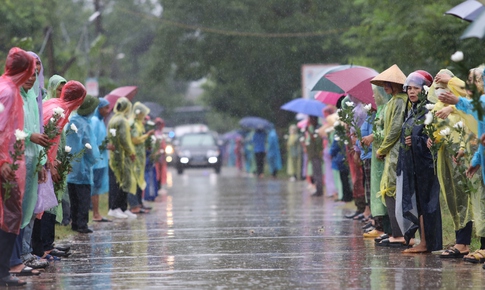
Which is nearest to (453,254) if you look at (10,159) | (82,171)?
(10,159)

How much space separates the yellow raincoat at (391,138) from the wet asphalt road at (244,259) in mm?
722

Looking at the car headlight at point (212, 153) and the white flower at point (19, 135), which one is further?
the car headlight at point (212, 153)

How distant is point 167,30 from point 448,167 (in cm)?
3600

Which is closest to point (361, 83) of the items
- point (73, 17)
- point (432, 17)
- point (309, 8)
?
point (432, 17)

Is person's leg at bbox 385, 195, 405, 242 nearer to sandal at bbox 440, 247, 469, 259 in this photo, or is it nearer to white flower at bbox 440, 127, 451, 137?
sandal at bbox 440, 247, 469, 259

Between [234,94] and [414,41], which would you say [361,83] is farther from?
[234,94]

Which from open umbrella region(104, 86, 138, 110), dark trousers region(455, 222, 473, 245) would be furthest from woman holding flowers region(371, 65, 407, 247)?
open umbrella region(104, 86, 138, 110)

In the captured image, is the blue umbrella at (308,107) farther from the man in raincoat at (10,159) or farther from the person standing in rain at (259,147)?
the person standing in rain at (259,147)

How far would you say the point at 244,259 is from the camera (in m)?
10.5

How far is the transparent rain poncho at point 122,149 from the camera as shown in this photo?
16.8 metres

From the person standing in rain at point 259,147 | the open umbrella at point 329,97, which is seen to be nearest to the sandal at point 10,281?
the open umbrella at point 329,97

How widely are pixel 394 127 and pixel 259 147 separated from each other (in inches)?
1079

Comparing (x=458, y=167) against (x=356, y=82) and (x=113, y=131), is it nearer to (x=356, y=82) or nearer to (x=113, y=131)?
(x=356, y=82)

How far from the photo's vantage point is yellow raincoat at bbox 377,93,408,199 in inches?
442
